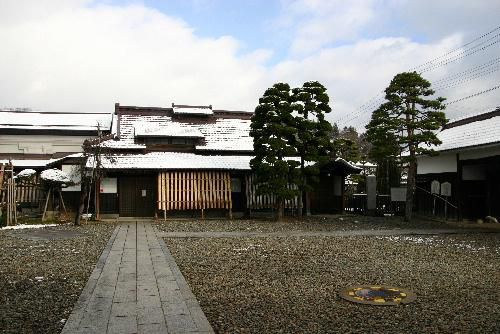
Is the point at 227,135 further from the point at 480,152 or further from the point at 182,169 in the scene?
the point at 480,152

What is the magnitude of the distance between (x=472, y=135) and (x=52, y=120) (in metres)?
29.0

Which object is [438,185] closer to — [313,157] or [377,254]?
[313,157]

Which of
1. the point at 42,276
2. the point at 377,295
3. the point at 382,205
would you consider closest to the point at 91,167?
the point at 42,276

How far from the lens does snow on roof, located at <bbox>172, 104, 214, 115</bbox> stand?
26.5 meters

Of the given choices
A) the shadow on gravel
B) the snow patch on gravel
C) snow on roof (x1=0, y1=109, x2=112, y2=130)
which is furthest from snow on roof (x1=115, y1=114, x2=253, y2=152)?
the snow patch on gravel

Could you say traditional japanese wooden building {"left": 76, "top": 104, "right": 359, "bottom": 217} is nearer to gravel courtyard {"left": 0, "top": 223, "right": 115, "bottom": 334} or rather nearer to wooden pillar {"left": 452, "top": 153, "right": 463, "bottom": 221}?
wooden pillar {"left": 452, "top": 153, "right": 463, "bottom": 221}

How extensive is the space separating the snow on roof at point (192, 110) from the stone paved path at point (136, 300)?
16487 millimetres

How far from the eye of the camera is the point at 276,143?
19312mm

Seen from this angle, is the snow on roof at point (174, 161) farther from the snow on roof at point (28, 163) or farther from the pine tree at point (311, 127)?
the snow on roof at point (28, 163)

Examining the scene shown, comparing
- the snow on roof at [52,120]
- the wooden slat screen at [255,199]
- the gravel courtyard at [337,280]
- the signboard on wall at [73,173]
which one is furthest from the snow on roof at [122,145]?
the gravel courtyard at [337,280]

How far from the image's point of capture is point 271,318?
5809mm

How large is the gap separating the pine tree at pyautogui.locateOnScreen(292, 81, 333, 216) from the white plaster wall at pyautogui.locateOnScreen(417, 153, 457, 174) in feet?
18.9

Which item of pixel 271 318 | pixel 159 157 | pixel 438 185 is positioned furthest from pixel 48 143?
pixel 271 318

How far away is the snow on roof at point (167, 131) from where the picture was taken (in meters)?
23.6
